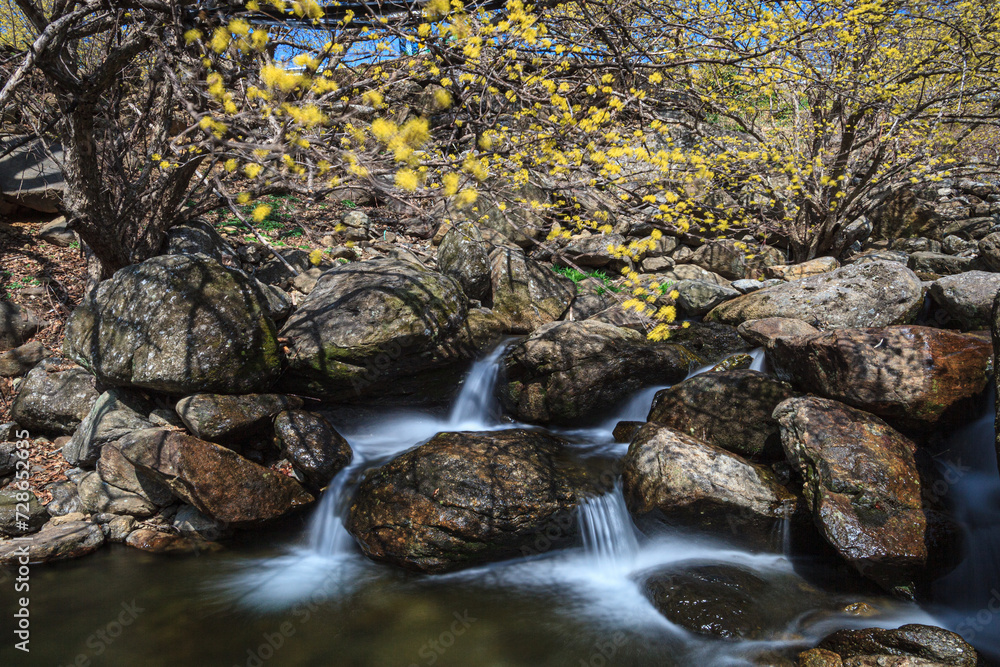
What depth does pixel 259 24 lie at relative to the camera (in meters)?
4.63

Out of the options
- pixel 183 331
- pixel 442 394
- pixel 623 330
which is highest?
pixel 183 331

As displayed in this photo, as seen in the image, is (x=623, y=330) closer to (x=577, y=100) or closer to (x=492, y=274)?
(x=492, y=274)

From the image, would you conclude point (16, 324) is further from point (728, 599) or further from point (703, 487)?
point (728, 599)

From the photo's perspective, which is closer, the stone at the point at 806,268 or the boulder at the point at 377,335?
the boulder at the point at 377,335

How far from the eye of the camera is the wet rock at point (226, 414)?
5062mm

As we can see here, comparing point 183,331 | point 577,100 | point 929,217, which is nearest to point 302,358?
point 183,331

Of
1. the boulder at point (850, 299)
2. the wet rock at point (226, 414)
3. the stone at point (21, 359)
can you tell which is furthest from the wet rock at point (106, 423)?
the boulder at point (850, 299)

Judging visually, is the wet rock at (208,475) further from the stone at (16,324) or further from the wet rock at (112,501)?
the stone at (16,324)

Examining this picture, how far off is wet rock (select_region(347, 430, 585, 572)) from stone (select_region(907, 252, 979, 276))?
6.98m

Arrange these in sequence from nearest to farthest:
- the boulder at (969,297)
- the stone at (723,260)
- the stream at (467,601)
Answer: the stream at (467,601), the boulder at (969,297), the stone at (723,260)

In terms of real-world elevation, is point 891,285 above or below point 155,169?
below

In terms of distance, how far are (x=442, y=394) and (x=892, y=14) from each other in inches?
303

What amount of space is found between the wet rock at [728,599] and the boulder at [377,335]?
3319 mm

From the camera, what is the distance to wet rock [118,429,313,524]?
4.75 meters
